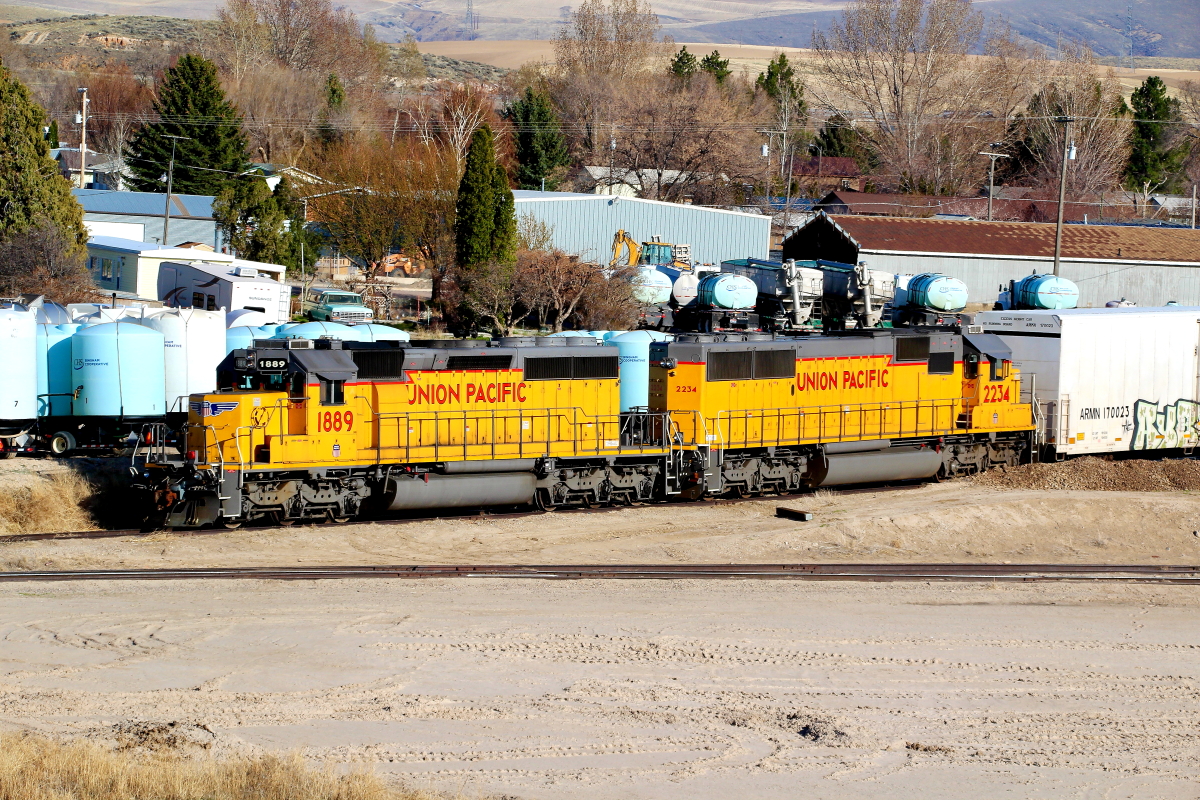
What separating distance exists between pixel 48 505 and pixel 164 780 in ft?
45.4

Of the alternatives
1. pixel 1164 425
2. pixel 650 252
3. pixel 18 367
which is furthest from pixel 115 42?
pixel 1164 425

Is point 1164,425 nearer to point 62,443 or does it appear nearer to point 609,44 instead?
point 62,443

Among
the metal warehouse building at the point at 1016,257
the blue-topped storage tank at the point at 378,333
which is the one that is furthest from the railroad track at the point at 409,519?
the metal warehouse building at the point at 1016,257

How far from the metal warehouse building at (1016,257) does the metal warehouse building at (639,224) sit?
5976mm

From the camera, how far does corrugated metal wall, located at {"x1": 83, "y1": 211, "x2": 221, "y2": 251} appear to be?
58312mm

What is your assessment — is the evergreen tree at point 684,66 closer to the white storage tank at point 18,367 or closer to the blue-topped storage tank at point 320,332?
the blue-topped storage tank at point 320,332

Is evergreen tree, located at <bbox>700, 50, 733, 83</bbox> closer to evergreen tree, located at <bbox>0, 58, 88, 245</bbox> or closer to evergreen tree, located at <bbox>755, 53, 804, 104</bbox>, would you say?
evergreen tree, located at <bbox>755, 53, 804, 104</bbox>

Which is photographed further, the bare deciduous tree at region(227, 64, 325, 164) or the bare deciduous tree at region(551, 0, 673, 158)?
the bare deciduous tree at region(551, 0, 673, 158)

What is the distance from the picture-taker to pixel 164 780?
1055cm

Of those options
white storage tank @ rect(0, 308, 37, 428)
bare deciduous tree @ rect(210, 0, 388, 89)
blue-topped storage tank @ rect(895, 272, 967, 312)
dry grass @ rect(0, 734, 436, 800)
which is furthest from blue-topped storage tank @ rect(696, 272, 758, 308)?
bare deciduous tree @ rect(210, 0, 388, 89)

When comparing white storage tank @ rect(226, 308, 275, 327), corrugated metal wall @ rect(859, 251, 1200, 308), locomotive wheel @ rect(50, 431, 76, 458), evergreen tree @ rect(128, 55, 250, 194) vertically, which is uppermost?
evergreen tree @ rect(128, 55, 250, 194)

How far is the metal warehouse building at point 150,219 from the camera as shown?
57597mm

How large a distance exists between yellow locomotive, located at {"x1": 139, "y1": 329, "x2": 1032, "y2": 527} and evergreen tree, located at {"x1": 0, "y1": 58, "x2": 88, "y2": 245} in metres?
23.4

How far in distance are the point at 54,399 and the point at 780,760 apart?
2067 cm
